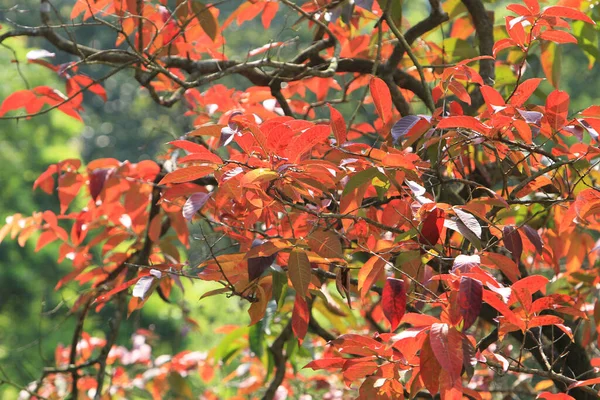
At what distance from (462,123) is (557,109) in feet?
0.69

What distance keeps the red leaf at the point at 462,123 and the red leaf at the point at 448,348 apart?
0.26m

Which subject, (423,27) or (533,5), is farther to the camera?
(423,27)

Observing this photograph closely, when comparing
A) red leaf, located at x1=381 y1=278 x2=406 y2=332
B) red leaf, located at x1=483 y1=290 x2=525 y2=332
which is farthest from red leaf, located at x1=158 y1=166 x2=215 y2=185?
red leaf, located at x1=483 y1=290 x2=525 y2=332

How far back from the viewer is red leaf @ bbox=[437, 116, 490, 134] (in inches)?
37.6

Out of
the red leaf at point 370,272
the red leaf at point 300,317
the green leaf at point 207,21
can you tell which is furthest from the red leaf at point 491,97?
the green leaf at point 207,21

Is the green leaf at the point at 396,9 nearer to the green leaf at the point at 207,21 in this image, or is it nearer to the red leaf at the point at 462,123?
the green leaf at the point at 207,21

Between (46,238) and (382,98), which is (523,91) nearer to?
(382,98)

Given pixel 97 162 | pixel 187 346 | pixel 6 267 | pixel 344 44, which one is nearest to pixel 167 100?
pixel 97 162

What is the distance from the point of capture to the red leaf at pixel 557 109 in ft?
3.59

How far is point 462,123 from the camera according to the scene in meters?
0.97

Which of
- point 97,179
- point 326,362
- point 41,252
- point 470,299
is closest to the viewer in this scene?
point 470,299

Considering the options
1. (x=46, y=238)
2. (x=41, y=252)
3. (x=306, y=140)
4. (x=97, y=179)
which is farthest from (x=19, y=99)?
(x=41, y=252)

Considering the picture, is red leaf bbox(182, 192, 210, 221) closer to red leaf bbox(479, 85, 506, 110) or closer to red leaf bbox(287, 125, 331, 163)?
red leaf bbox(287, 125, 331, 163)

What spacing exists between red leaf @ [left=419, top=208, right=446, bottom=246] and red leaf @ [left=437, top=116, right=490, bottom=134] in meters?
0.11
